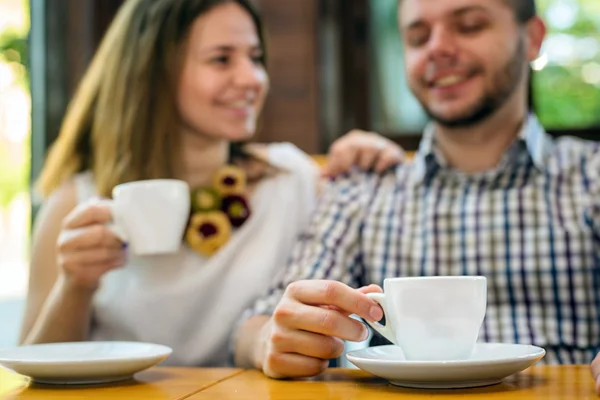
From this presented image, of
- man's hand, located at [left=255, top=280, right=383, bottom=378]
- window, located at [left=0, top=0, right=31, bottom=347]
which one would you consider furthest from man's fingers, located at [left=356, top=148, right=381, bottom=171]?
window, located at [left=0, top=0, right=31, bottom=347]

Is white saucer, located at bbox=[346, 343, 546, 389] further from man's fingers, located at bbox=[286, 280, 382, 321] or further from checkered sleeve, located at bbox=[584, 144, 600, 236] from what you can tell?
checkered sleeve, located at bbox=[584, 144, 600, 236]

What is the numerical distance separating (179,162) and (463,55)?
484 millimetres

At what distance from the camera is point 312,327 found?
735 millimetres

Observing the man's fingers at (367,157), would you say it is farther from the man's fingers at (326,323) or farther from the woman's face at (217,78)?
the man's fingers at (326,323)

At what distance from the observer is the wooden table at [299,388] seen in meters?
0.62

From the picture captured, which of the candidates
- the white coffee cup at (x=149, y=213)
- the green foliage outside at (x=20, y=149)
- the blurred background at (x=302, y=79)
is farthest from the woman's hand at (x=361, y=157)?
the green foliage outside at (x=20, y=149)

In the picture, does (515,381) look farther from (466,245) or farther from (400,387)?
(466,245)

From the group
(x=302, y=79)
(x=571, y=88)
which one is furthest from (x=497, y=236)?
(x=302, y=79)

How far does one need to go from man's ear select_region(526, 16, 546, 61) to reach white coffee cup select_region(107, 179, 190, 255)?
632 millimetres

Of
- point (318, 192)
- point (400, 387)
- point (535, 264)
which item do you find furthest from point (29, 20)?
point (400, 387)

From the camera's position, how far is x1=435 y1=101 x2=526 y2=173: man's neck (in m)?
1.22

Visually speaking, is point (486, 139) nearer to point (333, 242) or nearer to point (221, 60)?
point (333, 242)

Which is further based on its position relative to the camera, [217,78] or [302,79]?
[302,79]

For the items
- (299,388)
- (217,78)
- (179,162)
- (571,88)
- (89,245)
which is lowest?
(299,388)
